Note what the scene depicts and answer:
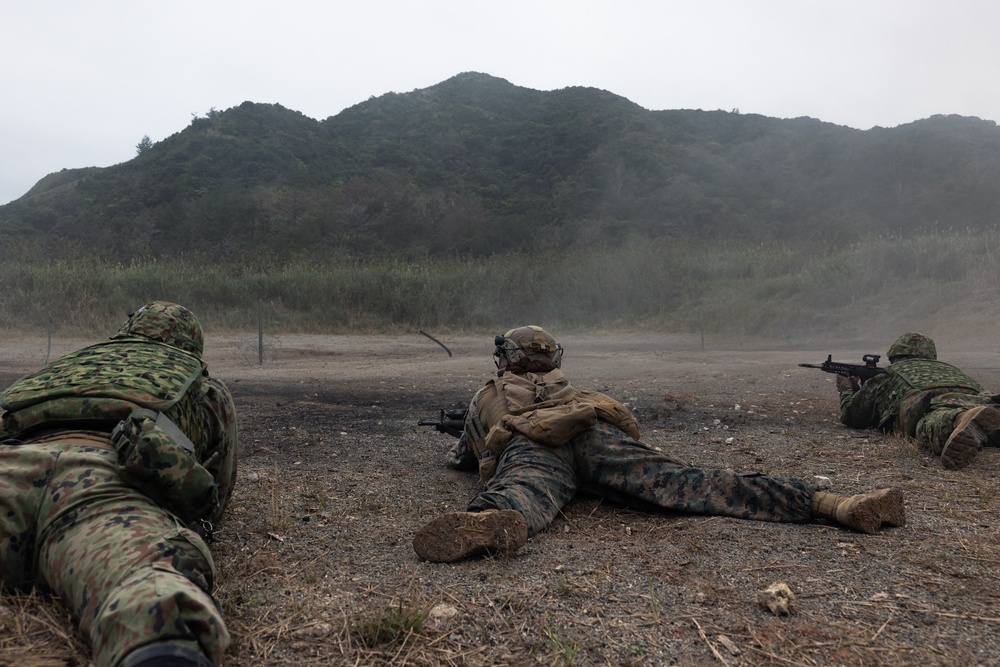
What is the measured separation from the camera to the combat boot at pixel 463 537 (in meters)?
2.88

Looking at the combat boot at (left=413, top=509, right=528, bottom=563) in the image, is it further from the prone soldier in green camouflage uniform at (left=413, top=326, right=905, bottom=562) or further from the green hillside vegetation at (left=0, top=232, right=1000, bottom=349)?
the green hillside vegetation at (left=0, top=232, right=1000, bottom=349)

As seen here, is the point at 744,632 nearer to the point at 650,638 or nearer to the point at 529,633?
the point at 650,638

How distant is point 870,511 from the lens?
327 cm

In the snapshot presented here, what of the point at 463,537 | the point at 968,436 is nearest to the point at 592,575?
the point at 463,537

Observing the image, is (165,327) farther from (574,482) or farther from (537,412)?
(574,482)

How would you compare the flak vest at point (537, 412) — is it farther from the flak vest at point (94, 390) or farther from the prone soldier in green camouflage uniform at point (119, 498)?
the flak vest at point (94, 390)

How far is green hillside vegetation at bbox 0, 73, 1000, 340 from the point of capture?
60.6ft

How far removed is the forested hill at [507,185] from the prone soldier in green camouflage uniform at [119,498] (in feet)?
109

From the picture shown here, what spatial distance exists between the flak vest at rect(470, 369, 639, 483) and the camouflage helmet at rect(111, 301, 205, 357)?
1.59 meters

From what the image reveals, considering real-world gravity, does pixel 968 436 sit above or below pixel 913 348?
below

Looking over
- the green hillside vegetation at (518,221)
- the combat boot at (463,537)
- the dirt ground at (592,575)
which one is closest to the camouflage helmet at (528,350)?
the dirt ground at (592,575)

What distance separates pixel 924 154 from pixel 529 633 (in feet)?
160

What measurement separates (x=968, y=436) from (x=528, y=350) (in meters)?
2.82

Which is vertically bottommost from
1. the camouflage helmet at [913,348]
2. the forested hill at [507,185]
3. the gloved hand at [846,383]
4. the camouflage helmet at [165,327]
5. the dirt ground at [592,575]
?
the dirt ground at [592,575]
